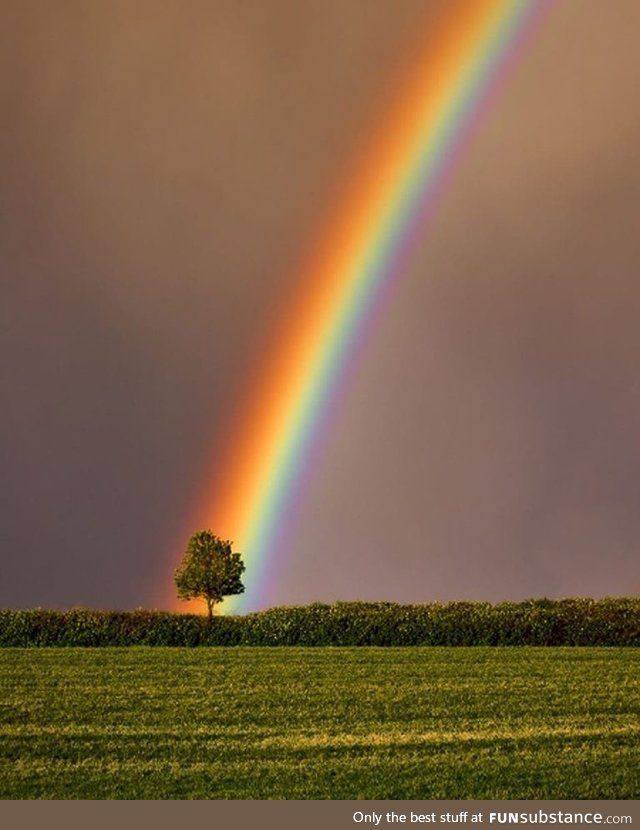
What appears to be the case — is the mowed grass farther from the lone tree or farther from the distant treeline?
the lone tree

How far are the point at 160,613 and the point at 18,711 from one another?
897 inches

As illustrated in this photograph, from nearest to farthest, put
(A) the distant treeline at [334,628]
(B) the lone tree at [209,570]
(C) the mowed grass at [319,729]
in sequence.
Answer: (C) the mowed grass at [319,729], (A) the distant treeline at [334,628], (B) the lone tree at [209,570]

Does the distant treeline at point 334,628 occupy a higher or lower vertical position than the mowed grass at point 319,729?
higher

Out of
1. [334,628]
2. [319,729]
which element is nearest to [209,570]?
[334,628]

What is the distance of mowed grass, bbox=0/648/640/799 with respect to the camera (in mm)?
13438

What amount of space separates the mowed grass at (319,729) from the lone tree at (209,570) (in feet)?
56.5

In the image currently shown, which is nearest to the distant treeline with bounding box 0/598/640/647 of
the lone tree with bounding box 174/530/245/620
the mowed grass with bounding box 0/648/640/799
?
the lone tree with bounding box 174/530/245/620

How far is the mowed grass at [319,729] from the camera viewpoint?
13438mm

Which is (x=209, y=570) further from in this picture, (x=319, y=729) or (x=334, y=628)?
(x=319, y=729)

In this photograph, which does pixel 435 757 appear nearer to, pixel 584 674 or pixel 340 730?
pixel 340 730

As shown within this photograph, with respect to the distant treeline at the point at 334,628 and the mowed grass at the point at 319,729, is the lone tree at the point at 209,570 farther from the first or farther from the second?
the mowed grass at the point at 319,729

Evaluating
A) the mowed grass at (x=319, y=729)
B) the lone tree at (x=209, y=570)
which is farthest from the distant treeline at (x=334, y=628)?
the mowed grass at (x=319, y=729)

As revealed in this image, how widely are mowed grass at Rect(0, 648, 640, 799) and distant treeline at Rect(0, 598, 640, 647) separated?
10.8 meters
